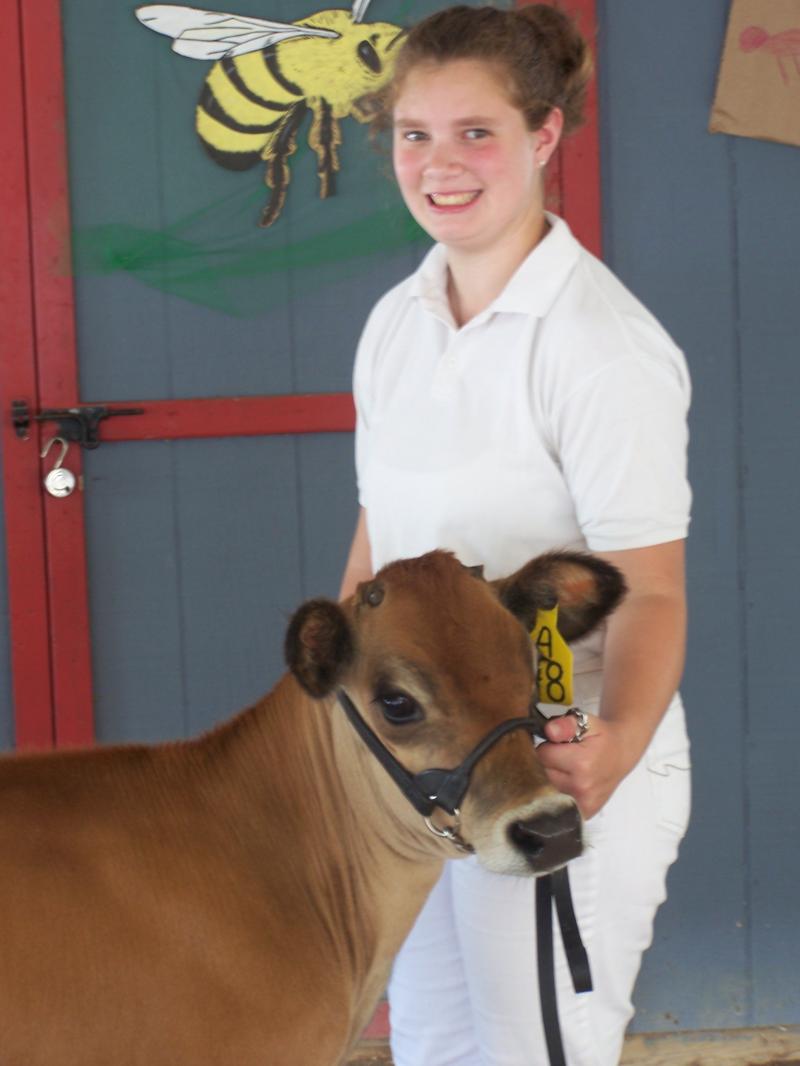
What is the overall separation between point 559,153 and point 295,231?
0.65 metres

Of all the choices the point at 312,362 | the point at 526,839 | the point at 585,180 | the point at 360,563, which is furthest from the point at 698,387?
the point at 526,839

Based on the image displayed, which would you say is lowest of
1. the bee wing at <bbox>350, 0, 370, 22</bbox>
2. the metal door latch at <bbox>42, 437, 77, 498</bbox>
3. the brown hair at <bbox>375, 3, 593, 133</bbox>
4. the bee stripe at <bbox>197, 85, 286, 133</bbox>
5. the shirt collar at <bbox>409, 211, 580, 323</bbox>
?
the metal door latch at <bbox>42, 437, 77, 498</bbox>

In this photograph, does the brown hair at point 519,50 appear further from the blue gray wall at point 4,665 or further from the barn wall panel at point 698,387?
the blue gray wall at point 4,665

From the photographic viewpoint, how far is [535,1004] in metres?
1.90

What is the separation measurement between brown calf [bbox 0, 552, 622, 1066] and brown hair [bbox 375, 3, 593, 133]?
0.68 meters

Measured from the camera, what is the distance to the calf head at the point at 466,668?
1.58 metres

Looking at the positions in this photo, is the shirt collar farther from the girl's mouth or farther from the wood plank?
the wood plank

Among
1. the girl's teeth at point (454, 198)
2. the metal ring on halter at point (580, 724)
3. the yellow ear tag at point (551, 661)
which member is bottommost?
the metal ring on halter at point (580, 724)

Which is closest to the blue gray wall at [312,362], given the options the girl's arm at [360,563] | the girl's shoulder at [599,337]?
the girl's arm at [360,563]

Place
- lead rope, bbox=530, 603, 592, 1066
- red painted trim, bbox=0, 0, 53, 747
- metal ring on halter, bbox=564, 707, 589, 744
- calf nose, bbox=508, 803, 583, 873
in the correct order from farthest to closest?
red painted trim, bbox=0, 0, 53, 747 < lead rope, bbox=530, 603, 592, 1066 < metal ring on halter, bbox=564, 707, 589, 744 < calf nose, bbox=508, 803, 583, 873

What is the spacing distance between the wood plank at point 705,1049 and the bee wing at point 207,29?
242 cm

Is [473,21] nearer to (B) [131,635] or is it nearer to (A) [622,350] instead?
(A) [622,350]

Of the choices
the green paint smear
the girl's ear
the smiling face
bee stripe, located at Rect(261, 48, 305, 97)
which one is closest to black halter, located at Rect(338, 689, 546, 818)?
the smiling face

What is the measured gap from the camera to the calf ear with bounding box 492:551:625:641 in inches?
70.2
